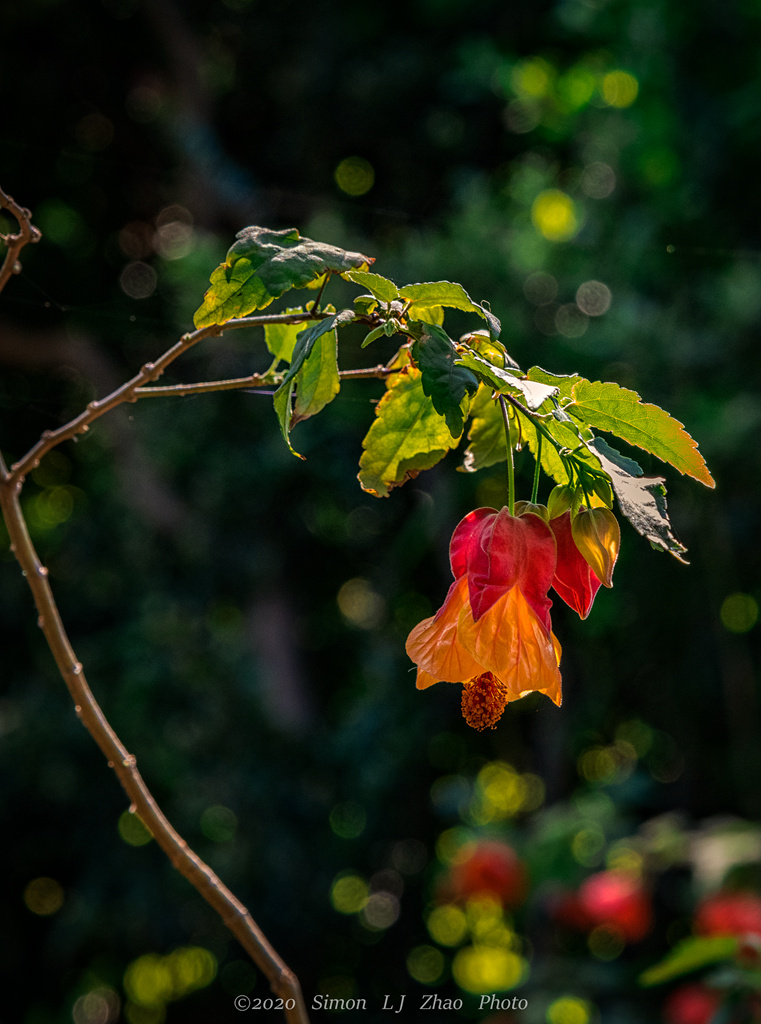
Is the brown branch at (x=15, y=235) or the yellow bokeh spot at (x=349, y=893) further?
the yellow bokeh spot at (x=349, y=893)

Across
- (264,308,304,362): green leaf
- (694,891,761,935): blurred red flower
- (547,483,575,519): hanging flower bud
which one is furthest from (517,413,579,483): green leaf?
(694,891,761,935): blurred red flower

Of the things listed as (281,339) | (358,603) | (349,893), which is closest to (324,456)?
(358,603)

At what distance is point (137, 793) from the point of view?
0.44 metres

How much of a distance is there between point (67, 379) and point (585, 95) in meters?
1.54

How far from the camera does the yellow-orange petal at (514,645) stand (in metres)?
0.36

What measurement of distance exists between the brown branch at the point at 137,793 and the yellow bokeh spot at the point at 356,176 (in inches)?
78.1

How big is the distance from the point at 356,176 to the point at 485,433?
6.89 ft

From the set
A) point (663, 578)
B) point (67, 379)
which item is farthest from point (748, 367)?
point (67, 379)

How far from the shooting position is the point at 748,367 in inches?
61.2

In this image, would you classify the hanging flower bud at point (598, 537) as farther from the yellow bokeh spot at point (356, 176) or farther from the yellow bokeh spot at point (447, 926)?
the yellow bokeh spot at point (356, 176)

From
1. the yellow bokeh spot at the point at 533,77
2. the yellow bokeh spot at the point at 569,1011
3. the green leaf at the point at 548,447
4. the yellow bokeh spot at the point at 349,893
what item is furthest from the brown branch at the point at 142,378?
the yellow bokeh spot at the point at 533,77

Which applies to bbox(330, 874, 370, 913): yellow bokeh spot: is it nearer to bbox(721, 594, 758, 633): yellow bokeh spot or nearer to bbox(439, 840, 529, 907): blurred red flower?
bbox(439, 840, 529, 907): blurred red flower

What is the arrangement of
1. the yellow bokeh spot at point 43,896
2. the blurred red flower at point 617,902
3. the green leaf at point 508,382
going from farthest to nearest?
the yellow bokeh spot at point 43,896
the blurred red flower at point 617,902
the green leaf at point 508,382

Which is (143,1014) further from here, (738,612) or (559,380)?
(559,380)
